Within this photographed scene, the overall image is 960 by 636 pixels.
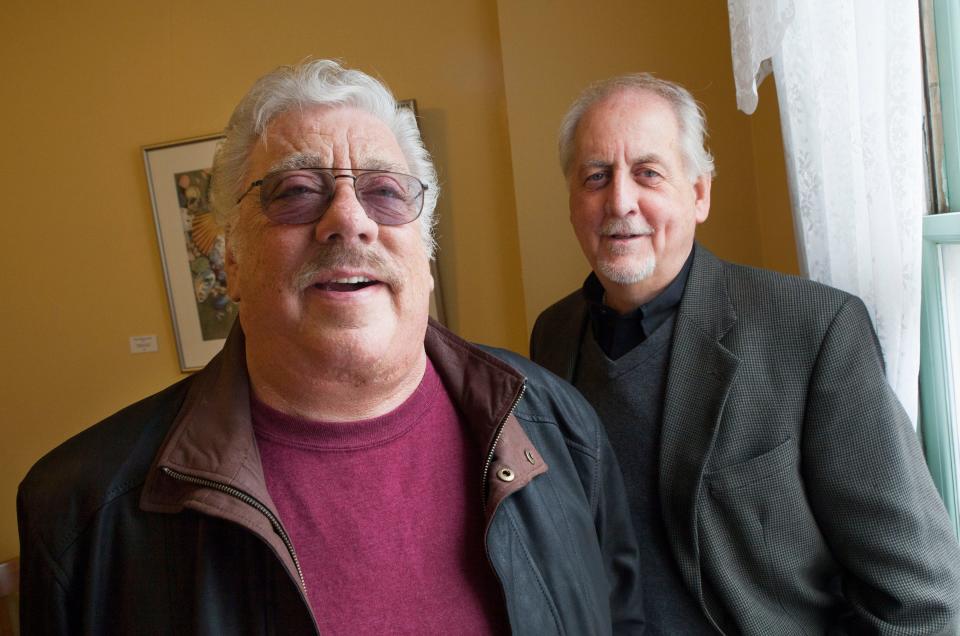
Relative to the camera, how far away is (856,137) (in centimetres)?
130

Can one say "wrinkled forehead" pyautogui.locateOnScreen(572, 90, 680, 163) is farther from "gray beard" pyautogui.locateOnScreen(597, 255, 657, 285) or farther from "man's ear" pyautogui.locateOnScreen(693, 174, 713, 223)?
"gray beard" pyautogui.locateOnScreen(597, 255, 657, 285)

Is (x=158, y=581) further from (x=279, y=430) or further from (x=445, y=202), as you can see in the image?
(x=445, y=202)

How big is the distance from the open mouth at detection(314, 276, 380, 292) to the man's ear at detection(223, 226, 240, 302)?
0.57 feet

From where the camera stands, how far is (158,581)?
0.88 m

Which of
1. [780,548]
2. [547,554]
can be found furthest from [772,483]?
[547,554]

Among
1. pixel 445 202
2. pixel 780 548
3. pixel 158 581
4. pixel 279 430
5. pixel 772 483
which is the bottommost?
pixel 780 548

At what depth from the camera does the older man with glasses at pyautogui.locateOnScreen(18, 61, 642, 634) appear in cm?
88

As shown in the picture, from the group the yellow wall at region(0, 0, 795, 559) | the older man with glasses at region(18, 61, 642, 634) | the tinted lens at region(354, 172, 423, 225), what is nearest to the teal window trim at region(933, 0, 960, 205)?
the yellow wall at region(0, 0, 795, 559)

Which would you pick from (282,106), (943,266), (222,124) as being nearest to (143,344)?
(222,124)

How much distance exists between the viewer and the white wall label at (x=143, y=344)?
3.32 m

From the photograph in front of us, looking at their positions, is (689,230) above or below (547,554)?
above

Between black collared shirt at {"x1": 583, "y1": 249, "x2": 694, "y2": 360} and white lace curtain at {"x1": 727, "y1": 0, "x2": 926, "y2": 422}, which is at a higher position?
white lace curtain at {"x1": 727, "y1": 0, "x2": 926, "y2": 422}

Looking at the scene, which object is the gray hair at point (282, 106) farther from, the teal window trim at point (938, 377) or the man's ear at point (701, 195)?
the teal window trim at point (938, 377)

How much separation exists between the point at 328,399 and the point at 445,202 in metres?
1.94
